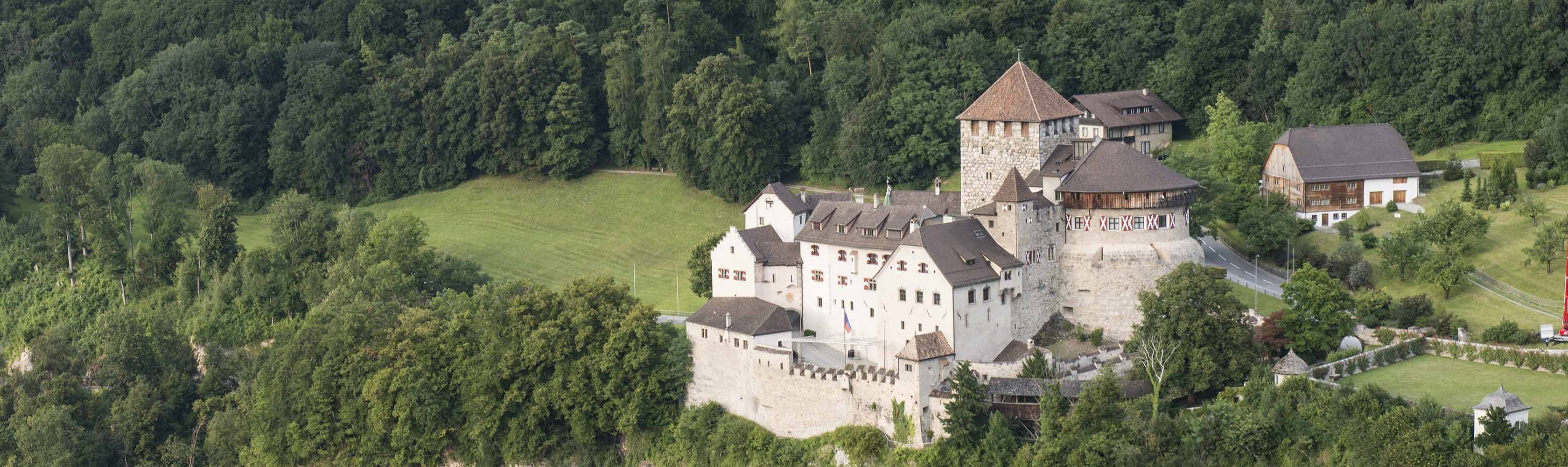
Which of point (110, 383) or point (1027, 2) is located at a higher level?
point (1027, 2)

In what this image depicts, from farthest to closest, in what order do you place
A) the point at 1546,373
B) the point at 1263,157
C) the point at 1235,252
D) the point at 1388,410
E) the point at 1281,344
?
the point at 1263,157, the point at 1235,252, the point at 1281,344, the point at 1546,373, the point at 1388,410

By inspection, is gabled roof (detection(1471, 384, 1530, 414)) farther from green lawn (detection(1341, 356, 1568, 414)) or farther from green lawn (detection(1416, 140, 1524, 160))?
green lawn (detection(1416, 140, 1524, 160))

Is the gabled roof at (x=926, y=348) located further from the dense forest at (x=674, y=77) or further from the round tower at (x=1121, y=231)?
the dense forest at (x=674, y=77)

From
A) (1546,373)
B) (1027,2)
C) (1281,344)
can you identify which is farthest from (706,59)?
(1546,373)

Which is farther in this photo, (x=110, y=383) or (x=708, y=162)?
(x=708, y=162)

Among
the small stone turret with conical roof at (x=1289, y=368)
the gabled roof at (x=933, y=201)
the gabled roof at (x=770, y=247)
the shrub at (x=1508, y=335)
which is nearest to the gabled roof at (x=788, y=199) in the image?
the gabled roof at (x=770, y=247)

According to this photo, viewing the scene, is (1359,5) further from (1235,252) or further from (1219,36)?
(1235,252)
